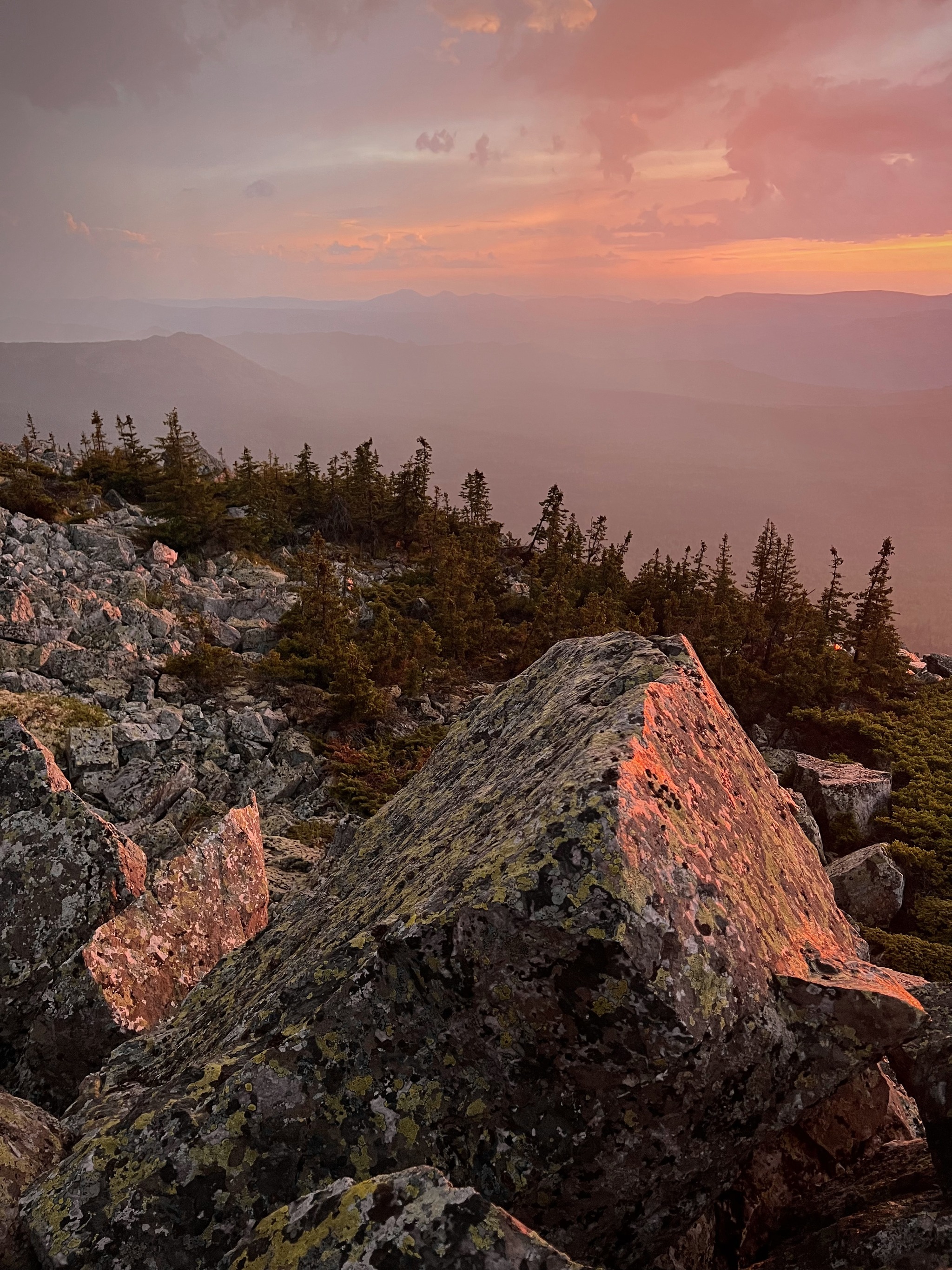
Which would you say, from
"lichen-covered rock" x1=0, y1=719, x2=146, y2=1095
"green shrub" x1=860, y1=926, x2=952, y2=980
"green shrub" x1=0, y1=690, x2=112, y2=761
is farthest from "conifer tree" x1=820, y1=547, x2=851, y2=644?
"lichen-covered rock" x1=0, y1=719, x2=146, y2=1095

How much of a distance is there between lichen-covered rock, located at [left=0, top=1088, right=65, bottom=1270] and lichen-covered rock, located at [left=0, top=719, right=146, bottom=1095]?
5.15ft

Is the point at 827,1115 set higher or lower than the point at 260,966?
lower

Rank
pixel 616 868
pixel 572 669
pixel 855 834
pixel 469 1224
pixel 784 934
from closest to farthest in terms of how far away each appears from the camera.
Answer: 1. pixel 469 1224
2. pixel 616 868
3. pixel 784 934
4. pixel 572 669
5. pixel 855 834

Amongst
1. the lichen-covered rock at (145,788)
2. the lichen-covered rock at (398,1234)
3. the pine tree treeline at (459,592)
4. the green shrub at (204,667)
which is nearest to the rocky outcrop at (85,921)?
the lichen-covered rock at (398,1234)

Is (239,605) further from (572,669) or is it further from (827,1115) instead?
(827,1115)

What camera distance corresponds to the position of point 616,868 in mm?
4137

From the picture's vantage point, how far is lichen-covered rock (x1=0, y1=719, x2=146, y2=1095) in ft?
21.7

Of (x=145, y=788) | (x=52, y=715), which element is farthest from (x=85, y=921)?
(x=52, y=715)

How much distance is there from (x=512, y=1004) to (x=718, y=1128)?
4.72 feet

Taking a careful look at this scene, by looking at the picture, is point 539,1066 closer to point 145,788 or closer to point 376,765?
point 145,788

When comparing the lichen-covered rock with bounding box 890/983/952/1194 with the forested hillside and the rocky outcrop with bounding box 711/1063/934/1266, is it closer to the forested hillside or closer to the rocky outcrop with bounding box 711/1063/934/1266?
the rocky outcrop with bounding box 711/1063/934/1266

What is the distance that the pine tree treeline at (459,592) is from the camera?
83.0 ft

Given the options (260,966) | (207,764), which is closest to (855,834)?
(207,764)

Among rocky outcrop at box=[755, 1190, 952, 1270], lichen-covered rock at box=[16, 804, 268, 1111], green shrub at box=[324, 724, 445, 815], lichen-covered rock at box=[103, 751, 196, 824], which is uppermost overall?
rocky outcrop at box=[755, 1190, 952, 1270]
